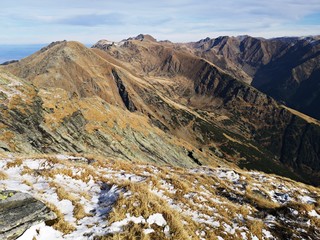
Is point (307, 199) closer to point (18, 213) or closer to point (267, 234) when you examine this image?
point (267, 234)

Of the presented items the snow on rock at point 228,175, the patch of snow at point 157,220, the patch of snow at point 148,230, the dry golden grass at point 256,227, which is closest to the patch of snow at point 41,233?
the patch of snow at point 148,230

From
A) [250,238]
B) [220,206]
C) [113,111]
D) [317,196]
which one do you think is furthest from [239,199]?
[113,111]

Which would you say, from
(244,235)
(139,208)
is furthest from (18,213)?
(244,235)

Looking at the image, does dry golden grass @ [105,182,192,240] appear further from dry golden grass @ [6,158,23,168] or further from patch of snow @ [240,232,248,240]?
dry golden grass @ [6,158,23,168]

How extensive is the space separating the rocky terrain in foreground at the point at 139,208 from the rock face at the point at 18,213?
173 millimetres

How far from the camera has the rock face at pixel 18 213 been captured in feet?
34.2

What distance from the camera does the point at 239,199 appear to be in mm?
20250

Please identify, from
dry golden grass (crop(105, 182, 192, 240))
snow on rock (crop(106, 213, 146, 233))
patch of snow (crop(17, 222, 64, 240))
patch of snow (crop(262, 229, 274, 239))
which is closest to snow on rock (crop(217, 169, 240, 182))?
patch of snow (crop(262, 229, 274, 239))

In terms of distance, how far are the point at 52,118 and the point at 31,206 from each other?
55.8 m

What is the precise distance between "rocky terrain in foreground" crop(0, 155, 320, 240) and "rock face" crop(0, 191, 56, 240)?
0.17 metres

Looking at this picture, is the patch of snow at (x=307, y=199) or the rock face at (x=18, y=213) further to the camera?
the patch of snow at (x=307, y=199)

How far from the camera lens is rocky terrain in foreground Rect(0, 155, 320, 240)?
37.6 ft

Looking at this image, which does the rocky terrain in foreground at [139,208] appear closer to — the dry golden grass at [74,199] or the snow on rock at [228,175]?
the dry golden grass at [74,199]

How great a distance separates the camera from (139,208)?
12.5 m
